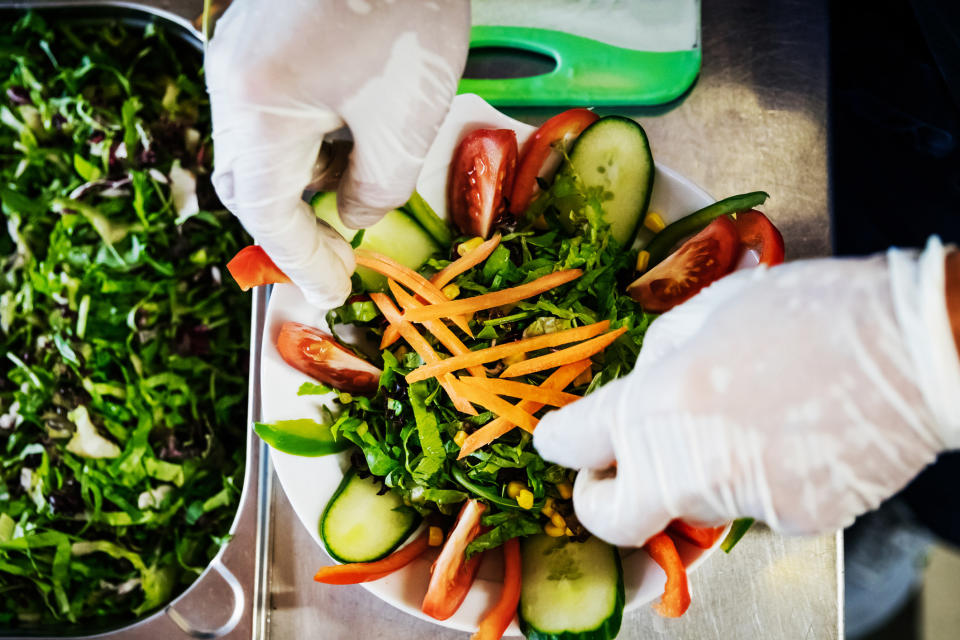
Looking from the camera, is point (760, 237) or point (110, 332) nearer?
point (760, 237)

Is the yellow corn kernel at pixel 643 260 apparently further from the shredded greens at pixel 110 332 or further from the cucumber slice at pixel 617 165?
the shredded greens at pixel 110 332

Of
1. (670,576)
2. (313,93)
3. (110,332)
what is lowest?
(110,332)

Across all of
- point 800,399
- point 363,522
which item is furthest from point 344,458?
point 800,399

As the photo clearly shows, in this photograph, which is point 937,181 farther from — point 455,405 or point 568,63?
point 455,405

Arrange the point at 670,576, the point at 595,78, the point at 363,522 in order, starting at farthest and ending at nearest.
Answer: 1. the point at 595,78
2. the point at 363,522
3. the point at 670,576

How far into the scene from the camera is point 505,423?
108cm

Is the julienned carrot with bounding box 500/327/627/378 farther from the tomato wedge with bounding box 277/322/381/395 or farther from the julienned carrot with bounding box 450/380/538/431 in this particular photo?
the tomato wedge with bounding box 277/322/381/395

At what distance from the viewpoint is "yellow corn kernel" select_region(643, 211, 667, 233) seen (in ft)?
4.12

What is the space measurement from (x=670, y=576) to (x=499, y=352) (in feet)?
1.48

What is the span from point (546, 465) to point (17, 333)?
142 centimetres

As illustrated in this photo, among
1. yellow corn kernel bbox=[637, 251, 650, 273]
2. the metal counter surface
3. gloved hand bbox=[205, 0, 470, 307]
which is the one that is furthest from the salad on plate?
the metal counter surface

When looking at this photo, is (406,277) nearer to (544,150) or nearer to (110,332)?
(544,150)

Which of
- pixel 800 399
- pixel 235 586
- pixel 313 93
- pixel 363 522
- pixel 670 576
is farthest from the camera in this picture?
pixel 235 586

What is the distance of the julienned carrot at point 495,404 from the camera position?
42.1 inches
